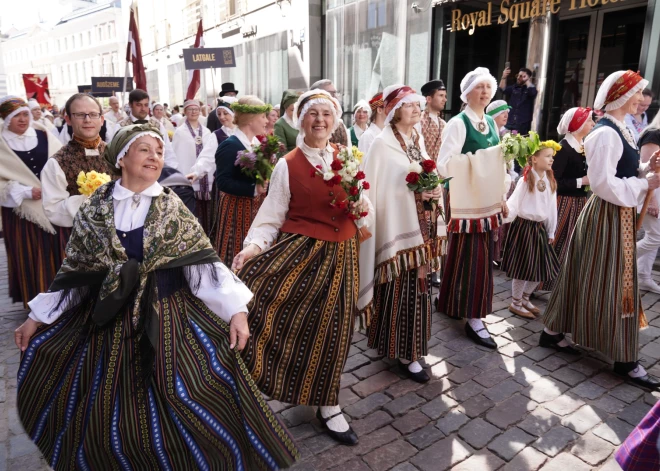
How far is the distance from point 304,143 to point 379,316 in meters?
1.44

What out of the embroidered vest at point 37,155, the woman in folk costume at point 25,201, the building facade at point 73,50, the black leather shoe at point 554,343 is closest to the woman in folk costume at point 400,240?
the black leather shoe at point 554,343

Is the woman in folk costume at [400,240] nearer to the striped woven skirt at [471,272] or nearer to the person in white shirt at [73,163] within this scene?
the striped woven skirt at [471,272]

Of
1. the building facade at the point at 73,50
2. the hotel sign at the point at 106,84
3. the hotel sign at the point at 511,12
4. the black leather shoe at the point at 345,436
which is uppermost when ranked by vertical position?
the building facade at the point at 73,50

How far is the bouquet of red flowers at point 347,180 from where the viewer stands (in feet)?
9.36

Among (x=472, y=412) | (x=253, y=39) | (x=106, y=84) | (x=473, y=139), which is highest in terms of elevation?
(x=253, y=39)

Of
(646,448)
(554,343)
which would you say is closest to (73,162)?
(646,448)

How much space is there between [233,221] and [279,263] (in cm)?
195

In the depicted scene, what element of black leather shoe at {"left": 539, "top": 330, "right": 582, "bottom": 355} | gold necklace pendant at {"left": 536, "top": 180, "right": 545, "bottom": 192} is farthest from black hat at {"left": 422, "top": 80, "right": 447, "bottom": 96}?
black leather shoe at {"left": 539, "top": 330, "right": 582, "bottom": 355}

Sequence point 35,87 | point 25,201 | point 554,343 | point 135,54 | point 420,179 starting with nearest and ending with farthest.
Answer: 1. point 420,179
2. point 554,343
3. point 25,201
4. point 135,54
5. point 35,87

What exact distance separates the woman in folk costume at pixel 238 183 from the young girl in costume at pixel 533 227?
2.45 meters

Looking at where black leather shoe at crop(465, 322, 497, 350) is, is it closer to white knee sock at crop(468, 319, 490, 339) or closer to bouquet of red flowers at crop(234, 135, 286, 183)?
white knee sock at crop(468, 319, 490, 339)

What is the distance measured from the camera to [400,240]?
344 cm

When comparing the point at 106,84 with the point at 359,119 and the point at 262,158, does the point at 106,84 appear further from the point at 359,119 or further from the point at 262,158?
the point at 262,158

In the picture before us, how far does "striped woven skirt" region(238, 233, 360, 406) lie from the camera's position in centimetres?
281
